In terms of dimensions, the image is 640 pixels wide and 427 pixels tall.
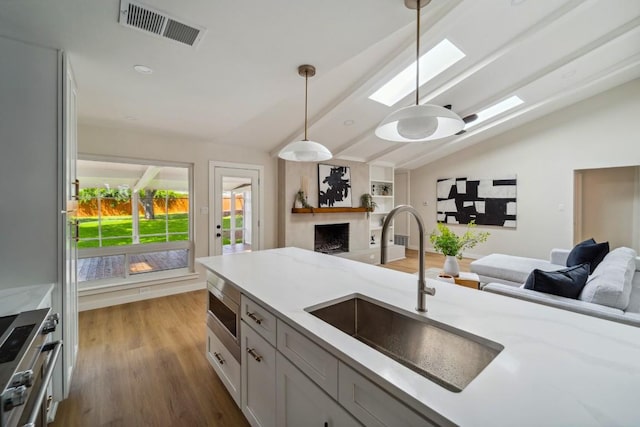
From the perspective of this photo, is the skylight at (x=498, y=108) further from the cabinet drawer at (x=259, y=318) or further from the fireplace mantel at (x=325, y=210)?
the cabinet drawer at (x=259, y=318)

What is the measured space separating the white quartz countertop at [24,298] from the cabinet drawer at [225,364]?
100cm

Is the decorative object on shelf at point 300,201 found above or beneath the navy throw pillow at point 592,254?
above

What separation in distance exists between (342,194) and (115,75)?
4160mm

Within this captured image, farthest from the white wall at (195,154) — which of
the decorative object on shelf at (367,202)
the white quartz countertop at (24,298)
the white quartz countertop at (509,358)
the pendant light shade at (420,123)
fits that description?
the pendant light shade at (420,123)

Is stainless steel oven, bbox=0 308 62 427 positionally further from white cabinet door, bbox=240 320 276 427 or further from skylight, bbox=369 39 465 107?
skylight, bbox=369 39 465 107

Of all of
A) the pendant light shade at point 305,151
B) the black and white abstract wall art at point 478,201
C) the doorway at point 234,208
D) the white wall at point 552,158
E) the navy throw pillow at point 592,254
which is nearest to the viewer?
the pendant light shade at point 305,151

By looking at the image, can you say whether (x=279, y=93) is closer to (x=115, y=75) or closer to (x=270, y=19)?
(x=270, y=19)

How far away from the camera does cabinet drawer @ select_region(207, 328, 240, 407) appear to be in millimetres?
1654

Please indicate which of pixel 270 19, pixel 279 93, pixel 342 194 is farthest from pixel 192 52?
pixel 342 194

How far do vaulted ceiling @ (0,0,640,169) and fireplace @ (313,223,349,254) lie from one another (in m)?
1.66

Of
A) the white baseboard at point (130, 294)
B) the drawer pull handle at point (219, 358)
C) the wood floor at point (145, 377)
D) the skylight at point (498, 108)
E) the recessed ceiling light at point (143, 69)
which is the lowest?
the wood floor at point (145, 377)

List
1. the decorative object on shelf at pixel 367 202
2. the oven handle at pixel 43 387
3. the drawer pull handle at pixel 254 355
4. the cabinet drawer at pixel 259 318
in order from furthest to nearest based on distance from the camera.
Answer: the decorative object on shelf at pixel 367 202 → the drawer pull handle at pixel 254 355 → the cabinet drawer at pixel 259 318 → the oven handle at pixel 43 387

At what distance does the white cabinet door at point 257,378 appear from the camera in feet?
4.16

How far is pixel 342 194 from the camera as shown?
18.6 feet
